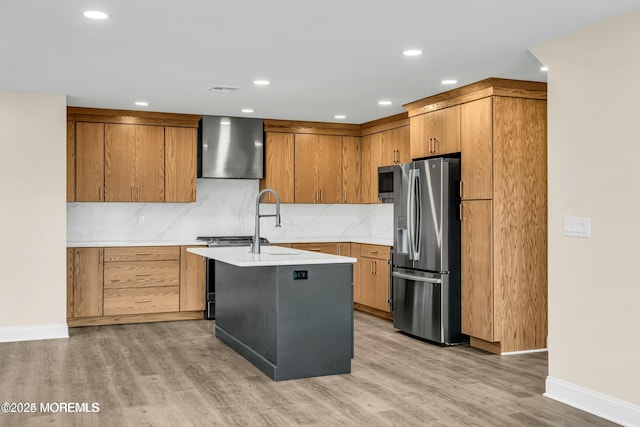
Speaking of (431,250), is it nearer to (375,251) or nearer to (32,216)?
(375,251)

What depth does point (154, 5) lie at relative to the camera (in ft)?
11.0

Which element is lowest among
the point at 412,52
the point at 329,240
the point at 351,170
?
the point at 329,240

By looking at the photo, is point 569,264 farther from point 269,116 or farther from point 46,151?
point 46,151

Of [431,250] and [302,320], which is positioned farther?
[431,250]

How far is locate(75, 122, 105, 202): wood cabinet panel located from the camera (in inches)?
262

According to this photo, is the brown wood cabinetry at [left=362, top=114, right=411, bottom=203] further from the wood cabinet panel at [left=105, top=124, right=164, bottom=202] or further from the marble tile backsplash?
the wood cabinet panel at [left=105, top=124, right=164, bottom=202]

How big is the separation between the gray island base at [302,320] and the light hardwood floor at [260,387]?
115mm

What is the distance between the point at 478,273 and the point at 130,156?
399 centimetres

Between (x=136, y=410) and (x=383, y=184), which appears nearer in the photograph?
(x=136, y=410)

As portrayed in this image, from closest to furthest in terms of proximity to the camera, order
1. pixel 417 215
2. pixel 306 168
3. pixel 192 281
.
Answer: pixel 417 215 < pixel 192 281 < pixel 306 168

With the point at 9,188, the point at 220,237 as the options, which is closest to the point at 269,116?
the point at 220,237

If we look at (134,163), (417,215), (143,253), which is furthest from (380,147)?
(143,253)

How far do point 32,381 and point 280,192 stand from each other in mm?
3835

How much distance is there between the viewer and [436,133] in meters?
5.83
